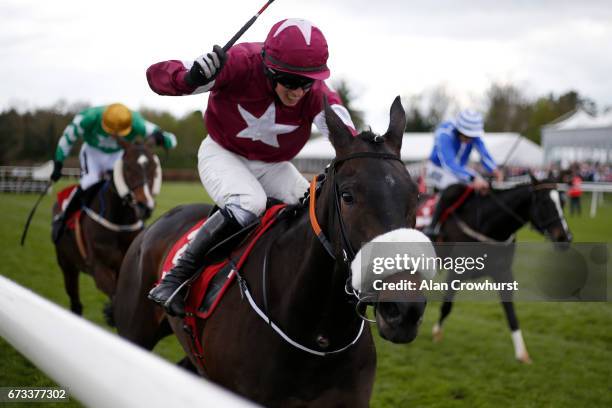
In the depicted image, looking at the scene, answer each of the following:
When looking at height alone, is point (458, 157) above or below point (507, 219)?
above

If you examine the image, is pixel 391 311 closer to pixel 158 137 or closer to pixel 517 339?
pixel 517 339

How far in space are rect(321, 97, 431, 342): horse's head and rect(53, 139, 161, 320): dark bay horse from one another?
4.50 m

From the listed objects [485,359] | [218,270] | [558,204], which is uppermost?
[218,270]

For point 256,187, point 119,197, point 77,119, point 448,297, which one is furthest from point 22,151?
point 256,187

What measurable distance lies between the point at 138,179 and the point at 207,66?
4024 millimetres

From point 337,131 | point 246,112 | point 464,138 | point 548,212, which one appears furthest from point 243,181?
point 464,138

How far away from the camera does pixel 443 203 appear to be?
7.75 m

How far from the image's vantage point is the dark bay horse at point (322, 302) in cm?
221

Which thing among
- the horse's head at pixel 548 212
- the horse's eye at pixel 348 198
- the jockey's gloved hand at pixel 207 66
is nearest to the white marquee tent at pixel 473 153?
the horse's head at pixel 548 212

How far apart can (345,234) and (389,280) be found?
0.32 meters

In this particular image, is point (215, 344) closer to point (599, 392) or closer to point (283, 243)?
point (283, 243)

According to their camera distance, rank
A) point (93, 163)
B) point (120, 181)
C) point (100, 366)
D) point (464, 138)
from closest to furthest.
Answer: point (100, 366) < point (120, 181) < point (93, 163) < point (464, 138)

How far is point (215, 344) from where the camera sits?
3.03m

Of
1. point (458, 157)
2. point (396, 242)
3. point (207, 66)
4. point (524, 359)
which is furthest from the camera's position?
point (458, 157)
